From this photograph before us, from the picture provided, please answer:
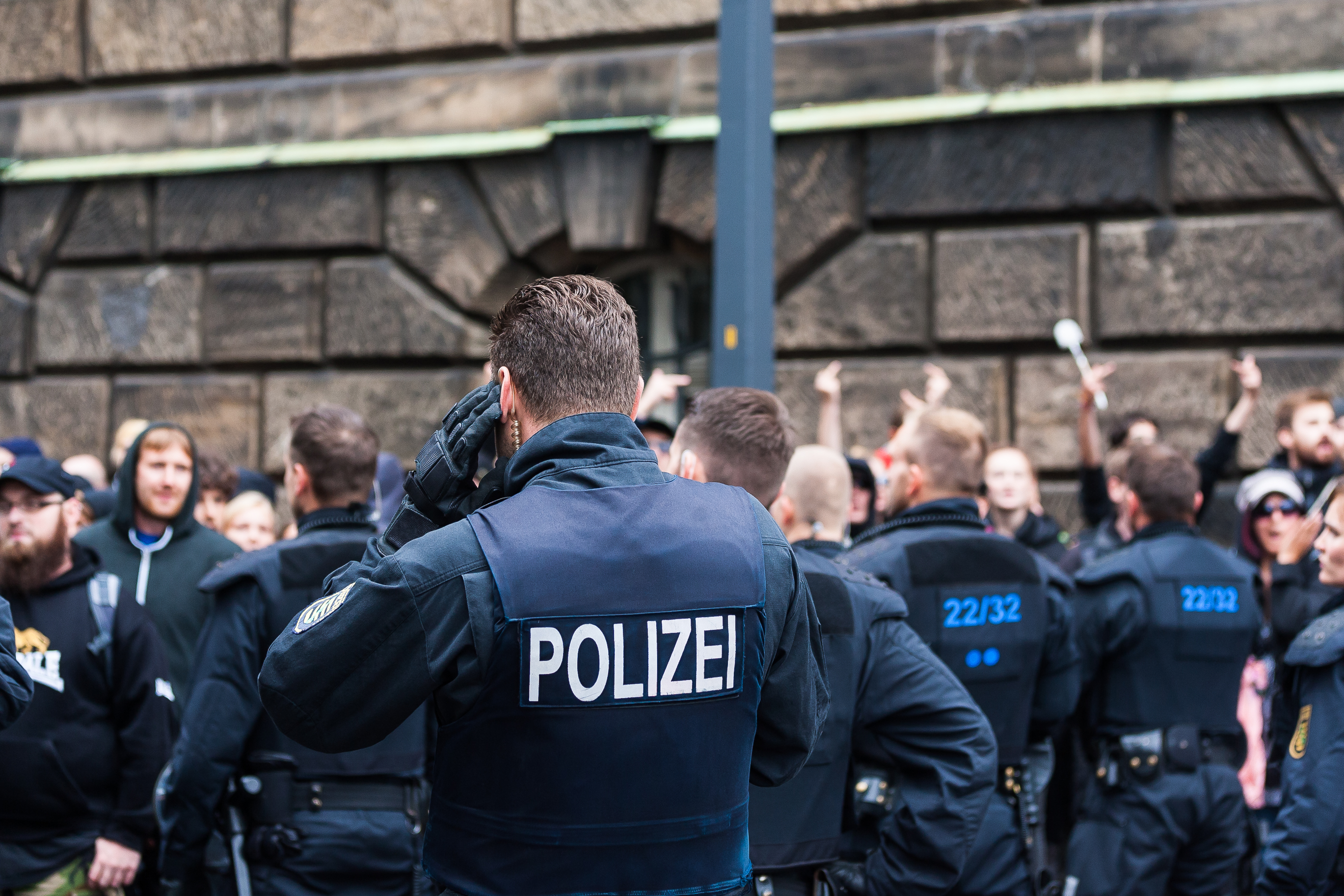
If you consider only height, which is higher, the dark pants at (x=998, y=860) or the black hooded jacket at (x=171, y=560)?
the black hooded jacket at (x=171, y=560)

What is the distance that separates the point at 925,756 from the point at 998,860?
86 centimetres

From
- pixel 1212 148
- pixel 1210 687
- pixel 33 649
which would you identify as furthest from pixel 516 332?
pixel 1212 148

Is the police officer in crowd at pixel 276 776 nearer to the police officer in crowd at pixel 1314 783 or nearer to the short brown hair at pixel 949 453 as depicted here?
the short brown hair at pixel 949 453

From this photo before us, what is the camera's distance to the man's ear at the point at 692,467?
123 inches

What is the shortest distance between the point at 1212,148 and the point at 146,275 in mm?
5896

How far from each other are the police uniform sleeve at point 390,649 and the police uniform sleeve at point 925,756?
1.40 m

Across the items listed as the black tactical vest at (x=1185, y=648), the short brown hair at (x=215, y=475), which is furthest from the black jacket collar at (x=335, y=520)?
the black tactical vest at (x=1185, y=648)

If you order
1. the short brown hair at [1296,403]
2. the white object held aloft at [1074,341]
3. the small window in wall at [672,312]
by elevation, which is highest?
the small window in wall at [672,312]

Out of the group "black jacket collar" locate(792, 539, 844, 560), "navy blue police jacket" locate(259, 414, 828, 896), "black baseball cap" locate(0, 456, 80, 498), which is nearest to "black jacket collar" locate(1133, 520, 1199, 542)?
"black jacket collar" locate(792, 539, 844, 560)

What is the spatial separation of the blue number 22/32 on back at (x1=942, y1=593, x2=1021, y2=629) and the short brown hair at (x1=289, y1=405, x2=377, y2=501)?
1.64 m

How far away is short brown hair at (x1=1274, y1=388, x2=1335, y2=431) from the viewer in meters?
5.61

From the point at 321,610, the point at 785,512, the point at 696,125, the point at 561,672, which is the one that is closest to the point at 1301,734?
the point at 785,512

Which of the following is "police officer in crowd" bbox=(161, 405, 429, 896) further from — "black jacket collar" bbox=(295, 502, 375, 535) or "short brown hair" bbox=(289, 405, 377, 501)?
"short brown hair" bbox=(289, 405, 377, 501)

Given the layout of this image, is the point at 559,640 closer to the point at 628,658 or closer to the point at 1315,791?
the point at 628,658
